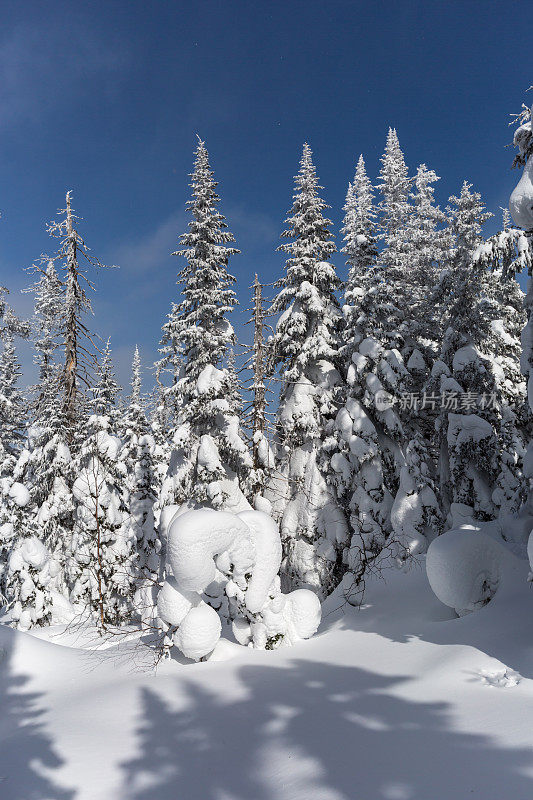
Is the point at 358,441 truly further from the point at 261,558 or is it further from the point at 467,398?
the point at 261,558

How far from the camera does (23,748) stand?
5.63m

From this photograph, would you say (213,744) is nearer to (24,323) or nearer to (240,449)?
(240,449)

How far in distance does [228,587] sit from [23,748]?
411cm

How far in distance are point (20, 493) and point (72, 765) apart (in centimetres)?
1210

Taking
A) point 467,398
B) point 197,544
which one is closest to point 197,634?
point 197,544

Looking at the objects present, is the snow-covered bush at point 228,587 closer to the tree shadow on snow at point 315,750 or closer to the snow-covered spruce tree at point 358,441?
the tree shadow on snow at point 315,750

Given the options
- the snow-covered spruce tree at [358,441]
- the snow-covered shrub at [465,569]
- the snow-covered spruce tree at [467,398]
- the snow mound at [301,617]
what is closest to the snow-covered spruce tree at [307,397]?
the snow-covered spruce tree at [358,441]

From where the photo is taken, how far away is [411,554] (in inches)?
551

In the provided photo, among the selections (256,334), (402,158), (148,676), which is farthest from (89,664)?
(402,158)

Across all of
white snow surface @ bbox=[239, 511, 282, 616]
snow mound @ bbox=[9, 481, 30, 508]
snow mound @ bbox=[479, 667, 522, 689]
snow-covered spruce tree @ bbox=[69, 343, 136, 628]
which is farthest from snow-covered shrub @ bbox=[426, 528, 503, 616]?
snow mound @ bbox=[9, 481, 30, 508]

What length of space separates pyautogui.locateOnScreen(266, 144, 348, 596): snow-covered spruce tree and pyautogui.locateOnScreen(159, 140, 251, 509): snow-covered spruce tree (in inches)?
103

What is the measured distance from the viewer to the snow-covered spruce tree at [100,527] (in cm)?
1692

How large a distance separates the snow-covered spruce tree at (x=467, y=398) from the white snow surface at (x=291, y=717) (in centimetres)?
662

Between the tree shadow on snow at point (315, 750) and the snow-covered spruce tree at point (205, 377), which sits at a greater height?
the snow-covered spruce tree at point (205, 377)
